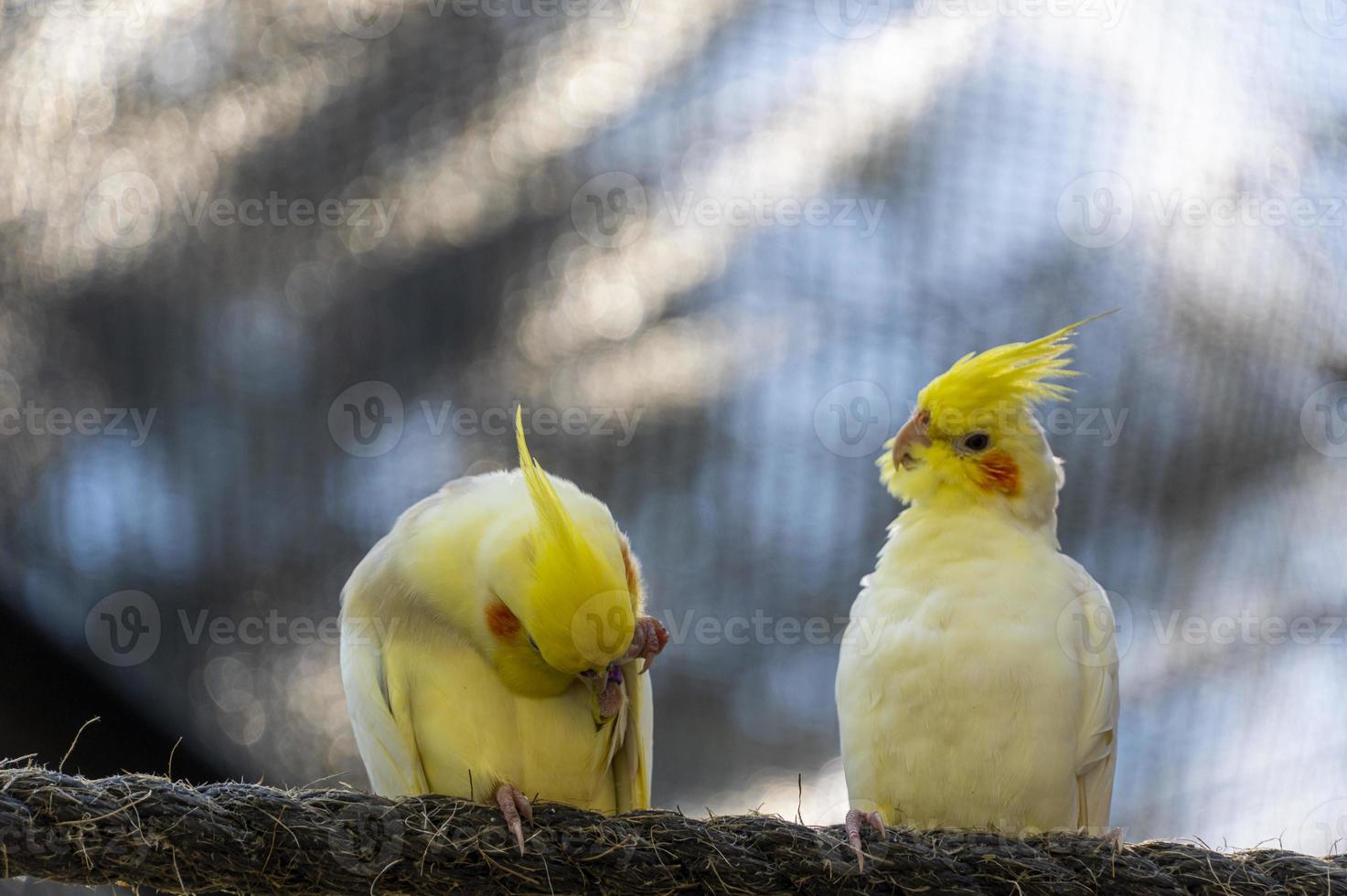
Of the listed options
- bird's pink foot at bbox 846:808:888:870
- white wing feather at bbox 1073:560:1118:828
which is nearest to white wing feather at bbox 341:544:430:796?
bird's pink foot at bbox 846:808:888:870

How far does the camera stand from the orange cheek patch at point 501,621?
1.97m

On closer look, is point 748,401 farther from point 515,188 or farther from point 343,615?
point 343,615

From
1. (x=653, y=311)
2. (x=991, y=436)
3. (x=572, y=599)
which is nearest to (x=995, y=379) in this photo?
(x=991, y=436)

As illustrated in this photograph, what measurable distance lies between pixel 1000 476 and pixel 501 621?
1.07 meters

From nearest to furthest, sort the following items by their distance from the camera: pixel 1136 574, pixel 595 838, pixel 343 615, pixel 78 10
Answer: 1. pixel 595 838
2. pixel 343 615
3. pixel 78 10
4. pixel 1136 574

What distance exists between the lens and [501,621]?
1983 mm

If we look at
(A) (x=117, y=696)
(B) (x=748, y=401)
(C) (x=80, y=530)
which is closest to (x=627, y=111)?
(B) (x=748, y=401)

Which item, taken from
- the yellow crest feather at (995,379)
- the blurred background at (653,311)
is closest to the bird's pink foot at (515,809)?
the yellow crest feather at (995,379)

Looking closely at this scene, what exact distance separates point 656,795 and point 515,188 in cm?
192

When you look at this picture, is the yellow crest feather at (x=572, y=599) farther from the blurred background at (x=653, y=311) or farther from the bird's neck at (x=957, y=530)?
the blurred background at (x=653, y=311)

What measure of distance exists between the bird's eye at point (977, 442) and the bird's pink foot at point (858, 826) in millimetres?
779

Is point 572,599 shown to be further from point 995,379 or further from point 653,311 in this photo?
point 653,311

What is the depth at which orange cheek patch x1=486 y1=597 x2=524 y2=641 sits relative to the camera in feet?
6.47

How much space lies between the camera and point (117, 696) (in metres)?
3.21
